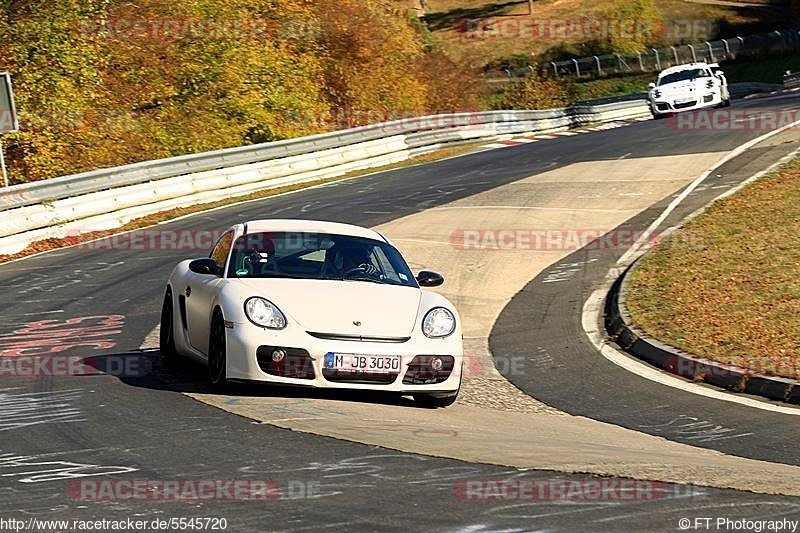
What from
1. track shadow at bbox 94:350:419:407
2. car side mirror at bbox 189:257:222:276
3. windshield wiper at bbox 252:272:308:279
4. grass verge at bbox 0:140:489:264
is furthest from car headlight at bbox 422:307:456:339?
grass verge at bbox 0:140:489:264

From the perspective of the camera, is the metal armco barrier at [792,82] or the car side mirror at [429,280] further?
the metal armco barrier at [792,82]

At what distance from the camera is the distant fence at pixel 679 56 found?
74562mm

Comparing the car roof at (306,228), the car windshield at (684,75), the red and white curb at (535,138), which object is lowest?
the red and white curb at (535,138)

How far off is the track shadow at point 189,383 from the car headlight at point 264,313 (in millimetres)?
451

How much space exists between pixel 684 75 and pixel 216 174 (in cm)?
1776

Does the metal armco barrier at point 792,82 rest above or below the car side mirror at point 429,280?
above

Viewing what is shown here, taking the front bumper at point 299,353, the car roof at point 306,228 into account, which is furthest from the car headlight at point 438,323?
the car roof at point 306,228

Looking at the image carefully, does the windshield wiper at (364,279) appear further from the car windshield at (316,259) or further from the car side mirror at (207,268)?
the car side mirror at (207,268)

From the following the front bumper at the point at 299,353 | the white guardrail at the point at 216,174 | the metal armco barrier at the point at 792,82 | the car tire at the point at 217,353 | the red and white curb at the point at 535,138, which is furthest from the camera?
the metal armco barrier at the point at 792,82

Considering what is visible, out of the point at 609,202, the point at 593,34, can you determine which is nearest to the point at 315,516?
the point at 609,202

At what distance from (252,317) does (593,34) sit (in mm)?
78926

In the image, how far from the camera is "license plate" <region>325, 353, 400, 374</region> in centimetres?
938

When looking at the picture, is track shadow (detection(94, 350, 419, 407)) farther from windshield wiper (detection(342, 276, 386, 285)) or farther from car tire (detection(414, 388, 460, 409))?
windshield wiper (detection(342, 276, 386, 285))

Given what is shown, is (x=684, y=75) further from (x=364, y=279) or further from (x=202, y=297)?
(x=202, y=297)
